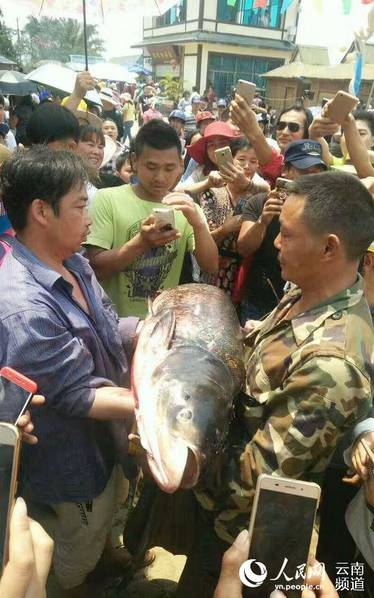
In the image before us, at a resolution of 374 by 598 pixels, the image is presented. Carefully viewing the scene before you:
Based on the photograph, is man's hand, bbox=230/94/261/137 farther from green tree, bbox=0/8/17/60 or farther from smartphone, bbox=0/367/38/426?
green tree, bbox=0/8/17/60

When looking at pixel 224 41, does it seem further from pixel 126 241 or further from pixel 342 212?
pixel 342 212

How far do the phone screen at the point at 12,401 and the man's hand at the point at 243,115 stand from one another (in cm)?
285

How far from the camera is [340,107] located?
11.3 ft

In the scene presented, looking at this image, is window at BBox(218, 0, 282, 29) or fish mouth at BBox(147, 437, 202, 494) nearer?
fish mouth at BBox(147, 437, 202, 494)

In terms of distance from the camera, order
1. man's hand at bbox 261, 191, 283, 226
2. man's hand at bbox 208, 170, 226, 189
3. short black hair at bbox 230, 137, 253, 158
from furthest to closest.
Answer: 1. short black hair at bbox 230, 137, 253, 158
2. man's hand at bbox 208, 170, 226, 189
3. man's hand at bbox 261, 191, 283, 226

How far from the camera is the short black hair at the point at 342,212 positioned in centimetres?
178

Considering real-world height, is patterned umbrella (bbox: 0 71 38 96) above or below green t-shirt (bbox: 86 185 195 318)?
above

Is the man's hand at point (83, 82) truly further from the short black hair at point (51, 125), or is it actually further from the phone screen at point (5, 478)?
the phone screen at point (5, 478)

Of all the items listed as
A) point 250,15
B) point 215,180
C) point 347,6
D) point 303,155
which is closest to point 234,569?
point 303,155

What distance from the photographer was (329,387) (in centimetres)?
148

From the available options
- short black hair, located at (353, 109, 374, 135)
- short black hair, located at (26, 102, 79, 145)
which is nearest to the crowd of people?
short black hair, located at (26, 102, 79, 145)

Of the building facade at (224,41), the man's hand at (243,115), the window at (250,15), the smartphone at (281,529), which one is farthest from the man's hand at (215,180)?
the window at (250,15)

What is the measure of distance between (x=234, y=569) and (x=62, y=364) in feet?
2.92

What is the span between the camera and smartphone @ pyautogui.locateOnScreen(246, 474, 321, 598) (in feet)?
4.03
